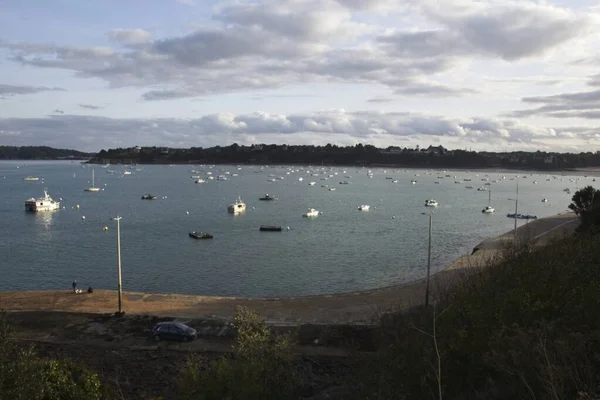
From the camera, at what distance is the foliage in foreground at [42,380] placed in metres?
9.40

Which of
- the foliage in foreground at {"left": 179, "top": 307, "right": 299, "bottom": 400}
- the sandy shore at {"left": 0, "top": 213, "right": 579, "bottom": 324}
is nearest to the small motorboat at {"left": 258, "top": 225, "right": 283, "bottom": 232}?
the sandy shore at {"left": 0, "top": 213, "right": 579, "bottom": 324}

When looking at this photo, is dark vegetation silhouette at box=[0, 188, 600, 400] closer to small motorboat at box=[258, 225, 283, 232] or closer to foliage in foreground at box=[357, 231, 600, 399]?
foliage in foreground at box=[357, 231, 600, 399]

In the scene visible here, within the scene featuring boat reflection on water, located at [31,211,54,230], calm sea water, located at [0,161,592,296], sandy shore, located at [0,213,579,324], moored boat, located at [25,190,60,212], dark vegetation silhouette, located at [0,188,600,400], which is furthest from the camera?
moored boat, located at [25,190,60,212]

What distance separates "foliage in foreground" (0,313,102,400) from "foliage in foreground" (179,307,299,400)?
194 centimetres

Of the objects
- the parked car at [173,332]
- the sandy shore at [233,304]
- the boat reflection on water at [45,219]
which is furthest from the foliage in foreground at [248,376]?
the boat reflection on water at [45,219]

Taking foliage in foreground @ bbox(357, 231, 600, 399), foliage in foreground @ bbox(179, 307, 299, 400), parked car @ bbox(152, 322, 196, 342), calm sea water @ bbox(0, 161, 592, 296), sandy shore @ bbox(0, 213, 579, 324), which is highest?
foliage in foreground @ bbox(357, 231, 600, 399)

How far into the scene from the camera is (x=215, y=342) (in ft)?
76.2

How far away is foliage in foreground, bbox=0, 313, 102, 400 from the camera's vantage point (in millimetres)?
9398

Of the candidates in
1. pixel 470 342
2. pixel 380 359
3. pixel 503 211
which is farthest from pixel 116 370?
pixel 503 211

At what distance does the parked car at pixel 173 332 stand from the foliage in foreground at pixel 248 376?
11.3m

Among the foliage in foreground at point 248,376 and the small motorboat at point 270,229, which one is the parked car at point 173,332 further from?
the small motorboat at point 270,229

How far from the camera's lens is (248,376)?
36.3 ft

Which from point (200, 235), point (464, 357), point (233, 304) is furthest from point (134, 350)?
point (200, 235)

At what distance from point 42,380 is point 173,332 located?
1371cm
